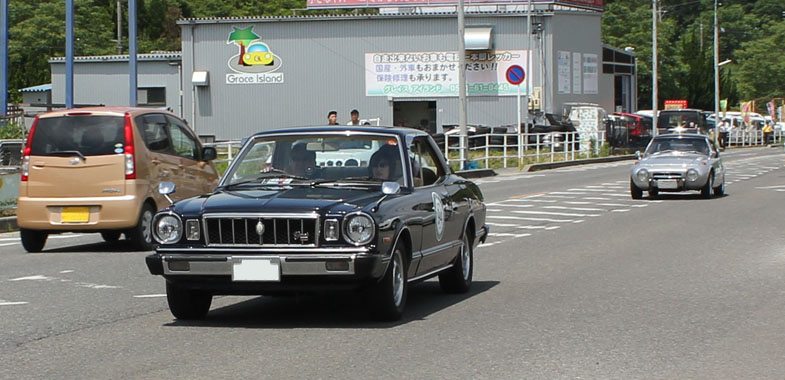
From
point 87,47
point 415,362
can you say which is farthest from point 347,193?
point 87,47

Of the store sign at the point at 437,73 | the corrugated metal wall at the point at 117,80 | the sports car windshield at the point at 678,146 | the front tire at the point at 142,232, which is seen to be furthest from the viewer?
the corrugated metal wall at the point at 117,80

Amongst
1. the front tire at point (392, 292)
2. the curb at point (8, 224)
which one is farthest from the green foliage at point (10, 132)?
the front tire at point (392, 292)

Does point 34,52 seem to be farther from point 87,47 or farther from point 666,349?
point 666,349

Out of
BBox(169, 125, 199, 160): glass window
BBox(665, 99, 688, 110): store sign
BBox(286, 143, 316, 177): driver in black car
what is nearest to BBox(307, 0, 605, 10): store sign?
BBox(665, 99, 688, 110): store sign

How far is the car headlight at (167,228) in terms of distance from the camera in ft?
29.3

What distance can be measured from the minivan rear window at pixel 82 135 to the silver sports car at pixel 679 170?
1327 cm

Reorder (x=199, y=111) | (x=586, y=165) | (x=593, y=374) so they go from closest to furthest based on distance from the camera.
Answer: (x=593, y=374)
(x=586, y=165)
(x=199, y=111)

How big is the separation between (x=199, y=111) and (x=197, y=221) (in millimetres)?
56243

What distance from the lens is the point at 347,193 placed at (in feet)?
30.3

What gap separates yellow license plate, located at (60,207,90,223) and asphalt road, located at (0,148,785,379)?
1.45ft

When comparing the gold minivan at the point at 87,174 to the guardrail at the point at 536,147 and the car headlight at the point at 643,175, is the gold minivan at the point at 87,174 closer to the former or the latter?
the car headlight at the point at 643,175

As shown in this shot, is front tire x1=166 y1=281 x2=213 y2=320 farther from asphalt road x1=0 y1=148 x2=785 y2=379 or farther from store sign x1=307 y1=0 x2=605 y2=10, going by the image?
store sign x1=307 y1=0 x2=605 y2=10

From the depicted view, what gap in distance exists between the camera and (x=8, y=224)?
19.9 m

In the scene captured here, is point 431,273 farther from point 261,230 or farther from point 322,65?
point 322,65
